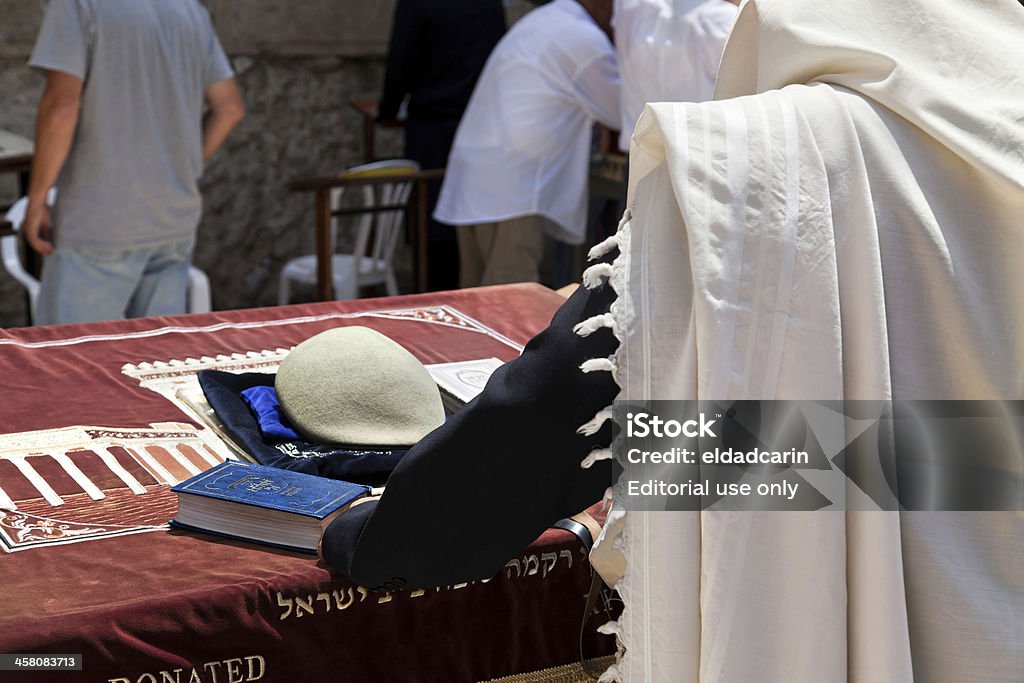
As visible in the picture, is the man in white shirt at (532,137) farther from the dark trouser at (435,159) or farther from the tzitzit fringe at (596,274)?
the tzitzit fringe at (596,274)

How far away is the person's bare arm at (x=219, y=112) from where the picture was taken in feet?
11.6

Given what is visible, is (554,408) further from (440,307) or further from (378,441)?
(440,307)

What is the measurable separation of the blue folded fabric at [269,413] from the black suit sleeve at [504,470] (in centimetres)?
49

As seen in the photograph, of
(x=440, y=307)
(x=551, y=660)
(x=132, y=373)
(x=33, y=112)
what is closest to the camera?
(x=551, y=660)

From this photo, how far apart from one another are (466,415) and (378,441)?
1.81 feet

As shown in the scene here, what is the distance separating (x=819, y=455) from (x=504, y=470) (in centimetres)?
31

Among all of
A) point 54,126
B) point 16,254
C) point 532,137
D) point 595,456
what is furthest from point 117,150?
point 595,456

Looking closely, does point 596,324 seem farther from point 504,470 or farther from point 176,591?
point 176,591

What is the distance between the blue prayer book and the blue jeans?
192cm

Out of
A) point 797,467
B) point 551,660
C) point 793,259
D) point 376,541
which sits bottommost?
point 551,660

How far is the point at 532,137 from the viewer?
4.45m

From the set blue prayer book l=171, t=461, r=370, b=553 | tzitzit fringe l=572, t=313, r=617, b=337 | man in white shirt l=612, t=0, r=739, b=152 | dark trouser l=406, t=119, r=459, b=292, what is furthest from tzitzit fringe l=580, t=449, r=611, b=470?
dark trouser l=406, t=119, r=459, b=292

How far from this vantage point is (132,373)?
2145 mm

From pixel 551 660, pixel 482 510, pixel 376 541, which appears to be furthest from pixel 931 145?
pixel 551 660
